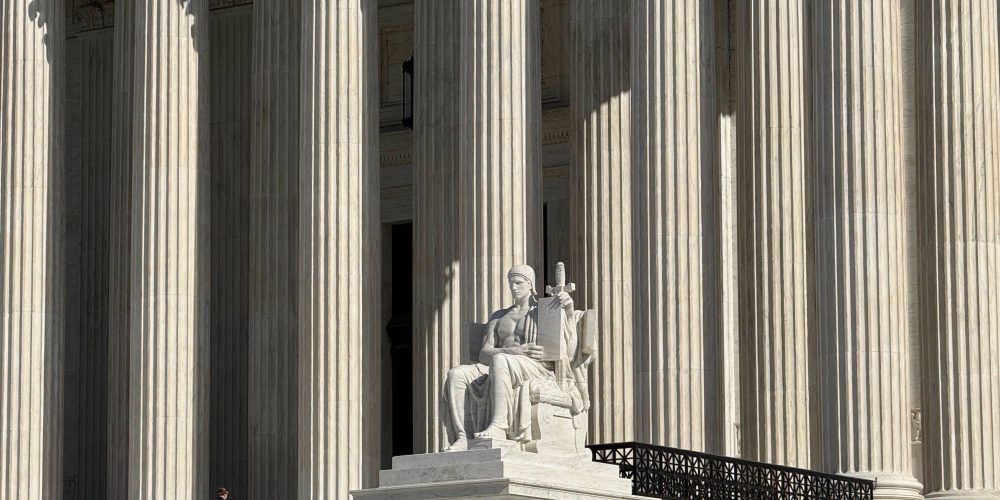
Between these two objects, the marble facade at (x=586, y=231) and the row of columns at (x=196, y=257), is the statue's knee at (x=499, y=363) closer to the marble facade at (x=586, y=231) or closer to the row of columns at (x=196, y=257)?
the marble facade at (x=586, y=231)

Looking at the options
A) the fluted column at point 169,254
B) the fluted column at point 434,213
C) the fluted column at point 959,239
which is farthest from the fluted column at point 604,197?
the fluted column at point 169,254

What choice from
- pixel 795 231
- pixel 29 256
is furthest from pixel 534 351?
pixel 29 256

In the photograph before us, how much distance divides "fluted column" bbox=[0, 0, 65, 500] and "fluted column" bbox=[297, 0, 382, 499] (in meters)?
7.90

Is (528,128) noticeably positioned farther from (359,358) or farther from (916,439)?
(916,439)

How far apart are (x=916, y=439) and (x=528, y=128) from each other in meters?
14.2

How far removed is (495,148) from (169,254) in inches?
406

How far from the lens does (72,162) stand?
88875 mm

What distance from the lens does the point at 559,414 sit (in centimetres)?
5381

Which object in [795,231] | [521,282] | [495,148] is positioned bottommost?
[521,282]

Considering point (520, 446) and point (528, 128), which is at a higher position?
point (528, 128)

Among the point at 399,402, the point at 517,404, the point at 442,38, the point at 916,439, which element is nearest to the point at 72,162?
the point at 399,402

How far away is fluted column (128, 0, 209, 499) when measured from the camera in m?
68.2

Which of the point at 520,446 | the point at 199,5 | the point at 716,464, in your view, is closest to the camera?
the point at 520,446

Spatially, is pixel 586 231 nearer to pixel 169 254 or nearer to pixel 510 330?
pixel 169 254
